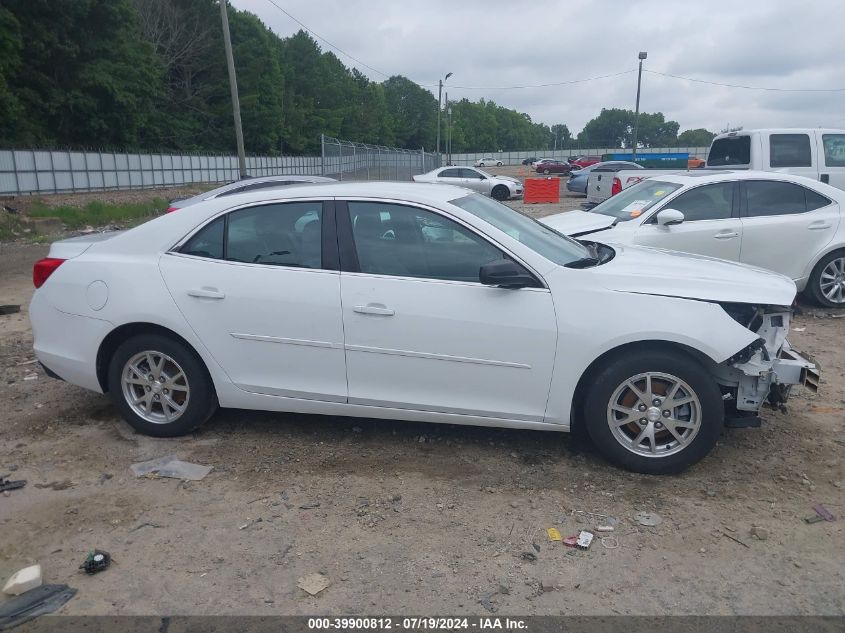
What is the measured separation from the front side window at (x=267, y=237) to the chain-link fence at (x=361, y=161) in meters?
19.1

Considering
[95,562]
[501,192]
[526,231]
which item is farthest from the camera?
[501,192]

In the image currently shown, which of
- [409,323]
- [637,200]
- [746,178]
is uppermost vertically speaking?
[746,178]

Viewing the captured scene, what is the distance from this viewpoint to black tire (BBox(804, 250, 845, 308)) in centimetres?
799

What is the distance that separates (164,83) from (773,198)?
4907 centimetres

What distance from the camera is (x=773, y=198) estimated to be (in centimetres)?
794

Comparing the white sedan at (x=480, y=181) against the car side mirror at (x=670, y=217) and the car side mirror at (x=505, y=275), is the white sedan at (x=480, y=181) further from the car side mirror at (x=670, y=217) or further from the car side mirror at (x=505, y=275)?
the car side mirror at (x=505, y=275)

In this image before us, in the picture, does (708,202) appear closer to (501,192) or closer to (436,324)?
(436,324)

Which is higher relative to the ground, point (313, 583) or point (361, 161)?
point (361, 161)

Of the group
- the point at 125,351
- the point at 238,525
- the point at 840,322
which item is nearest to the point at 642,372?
the point at 238,525

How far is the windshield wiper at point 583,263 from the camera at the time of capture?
4.22m

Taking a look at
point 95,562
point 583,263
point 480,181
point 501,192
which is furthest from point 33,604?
point 501,192

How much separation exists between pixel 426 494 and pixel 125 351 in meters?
2.16

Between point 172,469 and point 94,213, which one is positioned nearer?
point 172,469

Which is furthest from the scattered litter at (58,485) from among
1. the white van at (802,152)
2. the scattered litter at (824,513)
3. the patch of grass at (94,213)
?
the patch of grass at (94,213)
